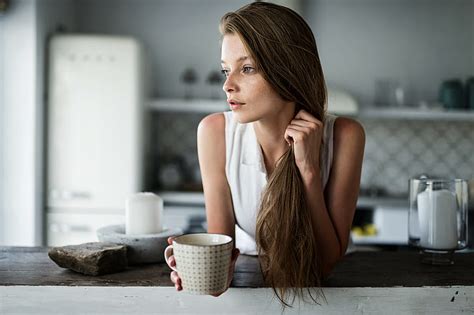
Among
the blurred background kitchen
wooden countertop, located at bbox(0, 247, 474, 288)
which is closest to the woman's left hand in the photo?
wooden countertop, located at bbox(0, 247, 474, 288)

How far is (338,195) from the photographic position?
5.16 ft

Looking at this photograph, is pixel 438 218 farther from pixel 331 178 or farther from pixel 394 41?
pixel 394 41

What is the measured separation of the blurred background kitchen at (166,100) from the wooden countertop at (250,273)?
2.00 meters

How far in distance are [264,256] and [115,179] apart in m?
2.87

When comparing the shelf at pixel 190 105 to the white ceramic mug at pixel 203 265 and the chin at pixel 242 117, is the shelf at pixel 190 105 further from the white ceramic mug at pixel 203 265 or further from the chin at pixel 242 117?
the white ceramic mug at pixel 203 265

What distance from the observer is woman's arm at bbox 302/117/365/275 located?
144 centimetres

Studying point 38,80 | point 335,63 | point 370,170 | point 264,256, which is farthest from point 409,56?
point 264,256

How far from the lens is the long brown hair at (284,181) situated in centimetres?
135

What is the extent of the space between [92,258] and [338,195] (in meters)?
0.63

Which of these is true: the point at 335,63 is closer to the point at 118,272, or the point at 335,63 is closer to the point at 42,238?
the point at 42,238

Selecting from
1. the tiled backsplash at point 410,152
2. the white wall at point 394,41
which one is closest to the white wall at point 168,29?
the tiled backsplash at point 410,152

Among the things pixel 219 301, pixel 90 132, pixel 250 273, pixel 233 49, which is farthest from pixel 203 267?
pixel 90 132

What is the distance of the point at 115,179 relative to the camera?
411 centimetres

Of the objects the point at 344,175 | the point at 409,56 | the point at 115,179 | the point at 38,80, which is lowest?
the point at 115,179
